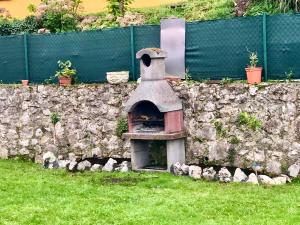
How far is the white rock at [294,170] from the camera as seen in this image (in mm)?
12219

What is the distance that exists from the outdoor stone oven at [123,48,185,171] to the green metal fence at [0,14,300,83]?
0.91 meters

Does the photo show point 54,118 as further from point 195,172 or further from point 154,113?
point 195,172

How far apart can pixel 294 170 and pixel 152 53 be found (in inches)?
136

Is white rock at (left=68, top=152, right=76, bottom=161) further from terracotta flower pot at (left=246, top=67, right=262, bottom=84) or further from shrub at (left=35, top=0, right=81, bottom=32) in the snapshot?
shrub at (left=35, top=0, right=81, bottom=32)

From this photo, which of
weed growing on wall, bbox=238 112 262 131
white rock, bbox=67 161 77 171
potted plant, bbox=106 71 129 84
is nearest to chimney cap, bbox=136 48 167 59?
potted plant, bbox=106 71 129 84

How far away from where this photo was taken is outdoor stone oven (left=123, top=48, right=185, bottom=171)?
1312 centimetres

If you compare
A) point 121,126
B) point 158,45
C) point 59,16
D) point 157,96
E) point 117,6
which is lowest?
point 121,126

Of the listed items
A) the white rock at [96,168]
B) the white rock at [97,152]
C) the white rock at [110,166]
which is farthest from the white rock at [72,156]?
the white rock at [110,166]

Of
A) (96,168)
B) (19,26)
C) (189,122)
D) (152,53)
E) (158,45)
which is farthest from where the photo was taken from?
(19,26)

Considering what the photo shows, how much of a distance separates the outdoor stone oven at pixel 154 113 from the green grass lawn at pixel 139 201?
2.21ft

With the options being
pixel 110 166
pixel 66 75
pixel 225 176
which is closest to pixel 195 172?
pixel 225 176

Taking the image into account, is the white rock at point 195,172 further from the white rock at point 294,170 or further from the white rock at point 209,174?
the white rock at point 294,170

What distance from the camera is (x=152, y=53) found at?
13289 millimetres

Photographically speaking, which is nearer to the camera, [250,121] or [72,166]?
[250,121]
